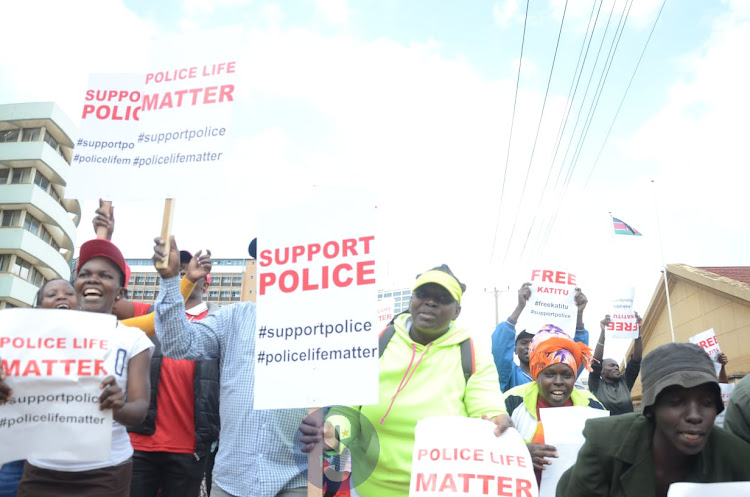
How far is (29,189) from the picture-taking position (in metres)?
48.4

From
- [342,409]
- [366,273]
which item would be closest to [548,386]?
[342,409]

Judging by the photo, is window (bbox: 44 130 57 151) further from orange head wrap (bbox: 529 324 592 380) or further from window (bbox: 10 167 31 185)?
orange head wrap (bbox: 529 324 592 380)

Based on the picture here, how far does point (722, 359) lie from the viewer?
7.95m

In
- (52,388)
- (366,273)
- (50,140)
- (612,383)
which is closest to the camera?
(52,388)

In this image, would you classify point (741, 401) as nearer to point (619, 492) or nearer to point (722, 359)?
point (619, 492)

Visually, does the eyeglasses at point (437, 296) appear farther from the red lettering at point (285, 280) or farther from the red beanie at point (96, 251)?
the red beanie at point (96, 251)

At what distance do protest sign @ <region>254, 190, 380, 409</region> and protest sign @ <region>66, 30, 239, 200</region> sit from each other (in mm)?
696

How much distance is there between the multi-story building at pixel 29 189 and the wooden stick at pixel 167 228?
49.1m

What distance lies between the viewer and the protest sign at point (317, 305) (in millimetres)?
3049

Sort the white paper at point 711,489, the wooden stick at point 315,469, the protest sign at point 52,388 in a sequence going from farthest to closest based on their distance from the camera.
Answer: the wooden stick at point 315,469, the protest sign at point 52,388, the white paper at point 711,489

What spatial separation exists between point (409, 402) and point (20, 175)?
180ft

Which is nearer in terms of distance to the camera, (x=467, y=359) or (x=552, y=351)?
(x=467, y=359)

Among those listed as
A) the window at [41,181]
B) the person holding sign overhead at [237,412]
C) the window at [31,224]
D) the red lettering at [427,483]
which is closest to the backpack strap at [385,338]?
the person holding sign overhead at [237,412]

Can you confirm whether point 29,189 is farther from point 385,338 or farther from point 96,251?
point 385,338
